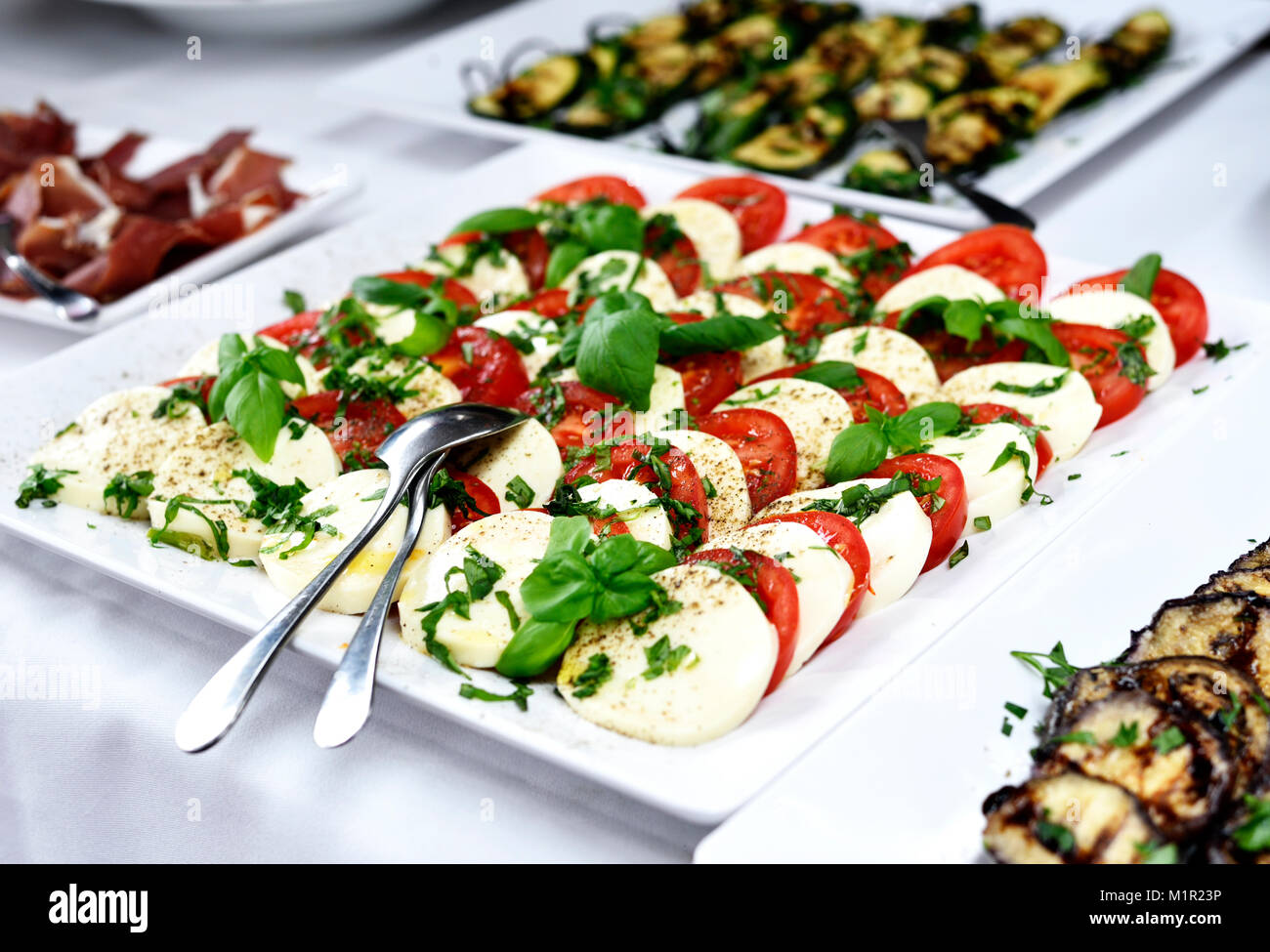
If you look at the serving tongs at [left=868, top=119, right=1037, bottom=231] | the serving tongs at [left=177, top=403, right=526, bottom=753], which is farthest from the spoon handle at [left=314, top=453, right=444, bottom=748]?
the serving tongs at [left=868, top=119, right=1037, bottom=231]

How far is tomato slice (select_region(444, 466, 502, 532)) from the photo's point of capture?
216 centimetres

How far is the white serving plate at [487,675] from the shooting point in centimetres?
163

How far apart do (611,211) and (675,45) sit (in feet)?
6.76

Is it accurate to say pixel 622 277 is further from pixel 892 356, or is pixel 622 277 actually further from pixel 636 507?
pixel 636 507

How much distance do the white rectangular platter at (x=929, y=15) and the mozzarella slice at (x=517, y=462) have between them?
1.63 meters

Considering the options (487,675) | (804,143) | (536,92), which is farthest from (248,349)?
(536,92)

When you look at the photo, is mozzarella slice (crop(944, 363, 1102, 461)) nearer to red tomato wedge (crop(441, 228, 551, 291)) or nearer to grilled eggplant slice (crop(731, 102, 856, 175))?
red tomato wedge (crop(441, 228, 551, 291))

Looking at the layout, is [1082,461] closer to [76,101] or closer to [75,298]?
[75,298]

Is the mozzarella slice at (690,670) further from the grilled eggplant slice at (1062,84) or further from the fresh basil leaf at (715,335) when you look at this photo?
the grilled eggplant slice at (1062,84)

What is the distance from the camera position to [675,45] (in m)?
4.82

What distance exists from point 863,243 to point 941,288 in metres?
0.42

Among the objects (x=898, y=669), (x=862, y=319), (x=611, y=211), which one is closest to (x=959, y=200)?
(x=862, y=319)

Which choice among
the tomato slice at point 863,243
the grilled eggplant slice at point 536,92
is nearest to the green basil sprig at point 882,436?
the tomato slice at point 863,243
